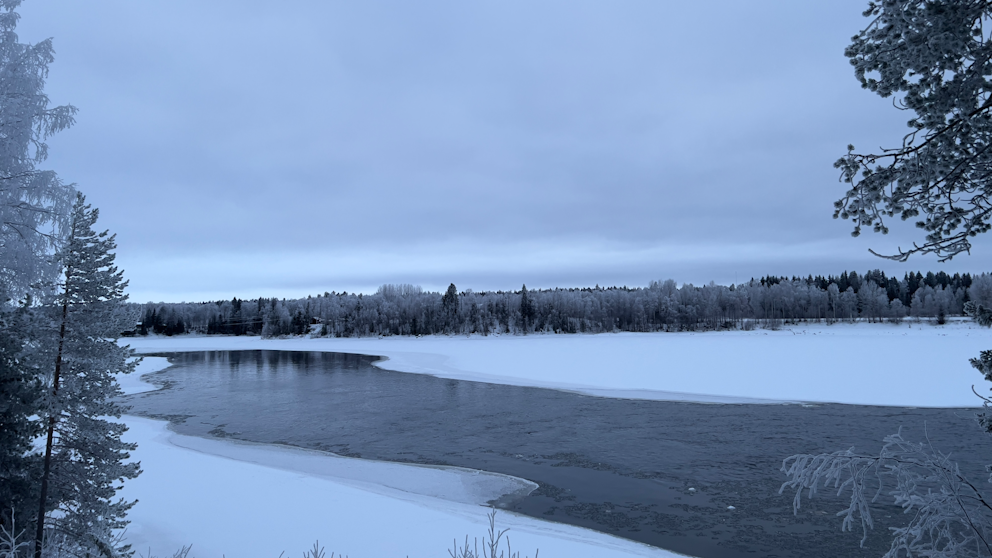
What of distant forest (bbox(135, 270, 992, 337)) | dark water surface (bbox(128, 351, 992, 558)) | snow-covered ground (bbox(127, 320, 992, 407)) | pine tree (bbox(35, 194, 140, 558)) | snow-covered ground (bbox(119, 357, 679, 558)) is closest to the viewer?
pine tree (bbox(35, 194, 140, 558))

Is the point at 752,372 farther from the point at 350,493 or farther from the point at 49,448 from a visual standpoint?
the point at 49,448

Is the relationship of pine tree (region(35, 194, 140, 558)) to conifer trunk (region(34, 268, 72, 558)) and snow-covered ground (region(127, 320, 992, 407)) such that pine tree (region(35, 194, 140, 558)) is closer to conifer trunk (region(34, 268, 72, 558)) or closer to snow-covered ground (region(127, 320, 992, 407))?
conifer trunk (region(34, 268, 72, 558))

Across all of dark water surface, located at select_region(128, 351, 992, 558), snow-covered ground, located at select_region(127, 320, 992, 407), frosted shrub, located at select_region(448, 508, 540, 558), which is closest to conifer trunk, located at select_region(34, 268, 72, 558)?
frosted shrub, located at select_region(448, 508, 540, 558)

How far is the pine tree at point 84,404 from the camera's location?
19.0 ft

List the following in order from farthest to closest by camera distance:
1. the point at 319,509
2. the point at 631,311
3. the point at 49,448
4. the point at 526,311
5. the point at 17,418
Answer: the point at 631,311 < the point at 526,311 < the point at 319,509 < the point at 49,448 < the point at 17,418

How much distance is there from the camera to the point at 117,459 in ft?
20.2

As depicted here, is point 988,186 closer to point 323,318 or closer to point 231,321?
point 323,318

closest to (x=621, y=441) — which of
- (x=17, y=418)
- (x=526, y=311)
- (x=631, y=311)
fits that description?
(x=17, y=418)

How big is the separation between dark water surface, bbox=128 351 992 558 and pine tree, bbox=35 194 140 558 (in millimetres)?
6754

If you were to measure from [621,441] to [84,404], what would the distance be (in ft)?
42.3

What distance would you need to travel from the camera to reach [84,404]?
6.04 m

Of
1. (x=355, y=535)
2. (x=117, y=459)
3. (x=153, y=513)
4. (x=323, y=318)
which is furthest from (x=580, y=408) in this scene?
(x=323, y=318)

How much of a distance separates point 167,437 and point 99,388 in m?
12.5

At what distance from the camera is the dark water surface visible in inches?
365
